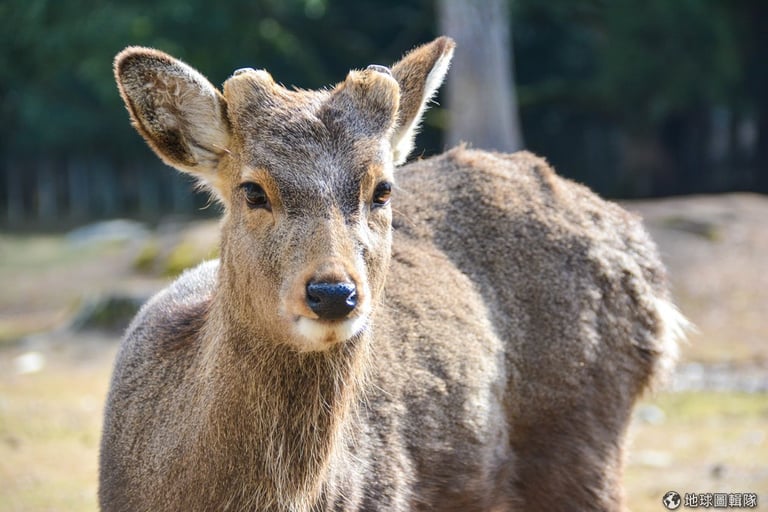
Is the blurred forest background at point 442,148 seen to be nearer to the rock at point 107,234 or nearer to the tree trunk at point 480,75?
the tree trunk at point 480,75

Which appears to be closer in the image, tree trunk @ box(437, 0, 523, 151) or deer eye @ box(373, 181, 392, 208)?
deer eye @ box(373, 181, 392, 208)

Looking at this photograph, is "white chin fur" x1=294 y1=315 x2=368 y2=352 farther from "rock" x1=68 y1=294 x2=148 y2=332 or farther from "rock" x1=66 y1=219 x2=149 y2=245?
"rock" x1=66 y1=219 x2=149 y2=245

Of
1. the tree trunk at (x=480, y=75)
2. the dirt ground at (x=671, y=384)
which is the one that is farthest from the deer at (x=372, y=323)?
the tree trunk at (x=480, y=75)

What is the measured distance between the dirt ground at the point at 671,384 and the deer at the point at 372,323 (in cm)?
115

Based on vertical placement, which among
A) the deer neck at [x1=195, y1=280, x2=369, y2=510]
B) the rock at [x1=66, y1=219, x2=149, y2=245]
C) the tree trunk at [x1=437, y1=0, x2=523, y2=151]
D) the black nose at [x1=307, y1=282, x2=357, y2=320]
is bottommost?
the deer neck at [x1=195, y1=280, x2=369, y2=510]

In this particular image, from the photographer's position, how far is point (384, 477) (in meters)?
5.47

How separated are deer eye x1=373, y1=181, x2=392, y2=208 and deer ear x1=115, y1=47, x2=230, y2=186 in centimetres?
78

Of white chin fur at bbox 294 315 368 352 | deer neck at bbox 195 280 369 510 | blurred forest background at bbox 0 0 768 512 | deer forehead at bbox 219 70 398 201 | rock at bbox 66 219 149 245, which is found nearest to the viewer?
white chin fur at bbox 294 315 368 352

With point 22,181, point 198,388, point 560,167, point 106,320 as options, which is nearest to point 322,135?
point 198,388

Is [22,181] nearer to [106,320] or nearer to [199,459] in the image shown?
[106,320]

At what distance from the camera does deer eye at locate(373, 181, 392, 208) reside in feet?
16.6

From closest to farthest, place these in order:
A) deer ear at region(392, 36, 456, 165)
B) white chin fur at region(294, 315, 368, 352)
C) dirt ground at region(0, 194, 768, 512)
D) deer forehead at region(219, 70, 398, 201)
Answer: white chin fur at region(294, 315, 368, 352) → deer forehead at region(219, 70, 398, 201) → deer ear at region(392, 36, 456, 165) → dirt ground at region(0, 194, 768, 512)

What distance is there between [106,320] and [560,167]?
2191 centimetres

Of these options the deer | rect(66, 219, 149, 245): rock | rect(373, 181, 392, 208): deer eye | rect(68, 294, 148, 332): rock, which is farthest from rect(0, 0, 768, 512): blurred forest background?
rect(373, 181, 392, 208): deer eye
